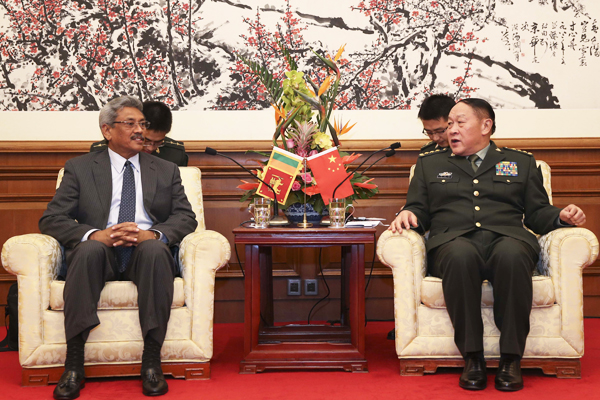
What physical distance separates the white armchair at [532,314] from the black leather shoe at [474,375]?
Result: 0.12 m

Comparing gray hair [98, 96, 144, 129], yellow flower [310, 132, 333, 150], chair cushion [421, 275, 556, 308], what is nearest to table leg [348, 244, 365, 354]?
chair cushion [421, 275, 556, 308]

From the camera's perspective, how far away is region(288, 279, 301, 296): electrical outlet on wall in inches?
135

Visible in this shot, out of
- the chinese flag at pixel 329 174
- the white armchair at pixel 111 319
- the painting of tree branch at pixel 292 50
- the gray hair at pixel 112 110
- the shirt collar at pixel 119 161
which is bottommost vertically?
the white armchair at pixel 111 319

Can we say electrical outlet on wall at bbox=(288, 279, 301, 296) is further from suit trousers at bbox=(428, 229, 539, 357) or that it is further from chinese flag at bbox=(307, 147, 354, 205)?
suit trousers at bbox=(428, 229, 539, 357)

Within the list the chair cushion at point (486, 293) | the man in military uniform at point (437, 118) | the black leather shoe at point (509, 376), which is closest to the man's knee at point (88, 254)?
the chair cushion at point (486, 293)

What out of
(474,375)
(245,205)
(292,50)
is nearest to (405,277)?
(474,375)

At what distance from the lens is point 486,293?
2.22 m

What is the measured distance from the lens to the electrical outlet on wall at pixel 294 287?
343cm

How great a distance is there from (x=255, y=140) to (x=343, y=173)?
1.07m

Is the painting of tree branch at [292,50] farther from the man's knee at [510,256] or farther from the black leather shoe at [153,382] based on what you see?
the black leather shoe at [153,382]

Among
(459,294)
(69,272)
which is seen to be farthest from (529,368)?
(69,272)

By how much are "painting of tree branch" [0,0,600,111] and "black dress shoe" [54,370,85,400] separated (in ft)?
6.02

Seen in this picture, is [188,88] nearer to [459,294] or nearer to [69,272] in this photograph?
[69,272]

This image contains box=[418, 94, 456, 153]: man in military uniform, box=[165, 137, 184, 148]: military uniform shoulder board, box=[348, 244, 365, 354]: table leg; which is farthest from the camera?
box=[165, 137, 184, 148]: military uniform shoulder board
